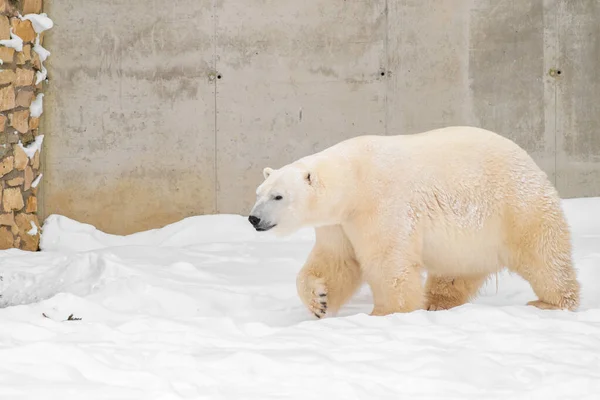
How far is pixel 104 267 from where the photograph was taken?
5184 mm

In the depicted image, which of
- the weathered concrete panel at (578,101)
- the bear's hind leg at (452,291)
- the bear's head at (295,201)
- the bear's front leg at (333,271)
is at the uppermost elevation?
the weathered concrete panel at (578,101)

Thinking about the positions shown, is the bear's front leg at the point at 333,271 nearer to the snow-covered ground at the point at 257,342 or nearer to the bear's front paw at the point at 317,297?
the bear's front paw at the point at 317,297

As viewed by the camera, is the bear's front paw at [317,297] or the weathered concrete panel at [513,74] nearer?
the bear's front paw at [317,297]

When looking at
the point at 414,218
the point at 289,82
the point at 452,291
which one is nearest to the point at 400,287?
the point at 414,218

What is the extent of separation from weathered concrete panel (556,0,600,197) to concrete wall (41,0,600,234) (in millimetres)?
20

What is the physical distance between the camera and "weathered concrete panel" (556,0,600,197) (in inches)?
281

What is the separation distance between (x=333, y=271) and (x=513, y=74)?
371 centimetres

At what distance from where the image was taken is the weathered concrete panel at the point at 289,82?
23.3 feet

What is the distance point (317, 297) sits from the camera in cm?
408

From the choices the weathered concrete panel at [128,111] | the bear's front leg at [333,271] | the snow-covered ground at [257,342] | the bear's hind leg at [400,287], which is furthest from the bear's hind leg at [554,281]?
the weathered concrete panel at [128,111]

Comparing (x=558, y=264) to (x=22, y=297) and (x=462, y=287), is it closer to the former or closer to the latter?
(x=462, y=287)

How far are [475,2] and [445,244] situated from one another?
366 centimetres

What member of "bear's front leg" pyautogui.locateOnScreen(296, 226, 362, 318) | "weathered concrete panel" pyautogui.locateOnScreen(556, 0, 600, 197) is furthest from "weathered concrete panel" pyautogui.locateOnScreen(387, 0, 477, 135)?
"bear's front leg" pyautogui.locateOnScreen(296, 226, 362, 318)

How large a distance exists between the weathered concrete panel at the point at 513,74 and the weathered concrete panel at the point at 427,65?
10 cm
